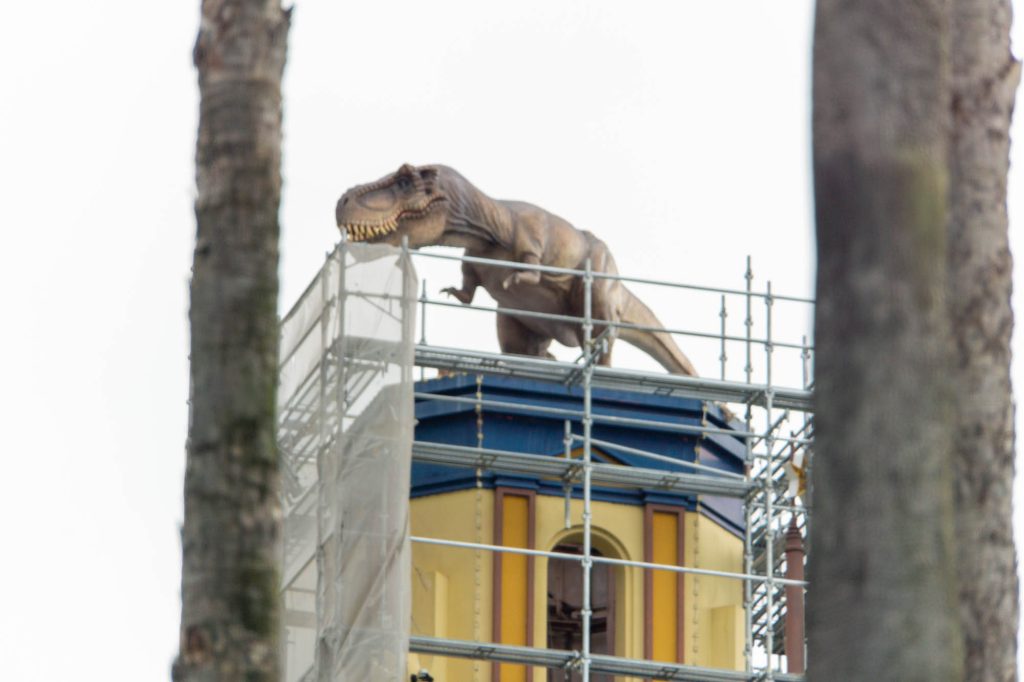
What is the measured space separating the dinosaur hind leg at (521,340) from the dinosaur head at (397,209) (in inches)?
49.8

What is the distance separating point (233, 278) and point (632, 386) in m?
14.0

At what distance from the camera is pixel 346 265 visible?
3095cm

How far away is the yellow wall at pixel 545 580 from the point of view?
32.0 m

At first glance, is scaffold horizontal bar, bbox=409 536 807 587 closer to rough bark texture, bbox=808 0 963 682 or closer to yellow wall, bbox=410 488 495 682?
yellow wall, bbox=410 488 495 682

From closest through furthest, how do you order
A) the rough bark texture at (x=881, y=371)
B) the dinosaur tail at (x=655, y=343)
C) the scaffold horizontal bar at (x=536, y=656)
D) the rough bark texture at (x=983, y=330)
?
the rough bark texture at (x=881, y=371), the rough bark texture at (x=983, y=330), the scaffold horizontal bar at (x=536, y=656), the dinosaur tail at (x=655, y=343)

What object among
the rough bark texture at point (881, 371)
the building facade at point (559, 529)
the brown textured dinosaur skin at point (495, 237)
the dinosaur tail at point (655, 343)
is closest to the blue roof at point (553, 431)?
the building facade at point (559, 529)

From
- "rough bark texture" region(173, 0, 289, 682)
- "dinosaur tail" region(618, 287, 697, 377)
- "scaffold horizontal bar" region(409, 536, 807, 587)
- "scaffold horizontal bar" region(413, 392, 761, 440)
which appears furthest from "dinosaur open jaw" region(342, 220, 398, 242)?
"rough bark texture" region(173, 0, 289, 682)

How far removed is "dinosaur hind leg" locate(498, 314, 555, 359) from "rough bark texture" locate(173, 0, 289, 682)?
14.4 meters

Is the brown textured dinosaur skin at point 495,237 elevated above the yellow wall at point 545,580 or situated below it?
above

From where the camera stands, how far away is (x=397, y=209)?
33062 millimetres

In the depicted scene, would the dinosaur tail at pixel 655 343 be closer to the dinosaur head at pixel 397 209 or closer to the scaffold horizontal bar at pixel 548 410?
the scaffold horizontal bar at pixel 548 410

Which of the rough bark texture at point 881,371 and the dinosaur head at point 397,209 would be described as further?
the dinosaur head at point 397,209

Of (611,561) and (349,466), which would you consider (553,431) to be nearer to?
(611,561)

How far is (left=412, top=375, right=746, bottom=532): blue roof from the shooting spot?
3238 centimetres
